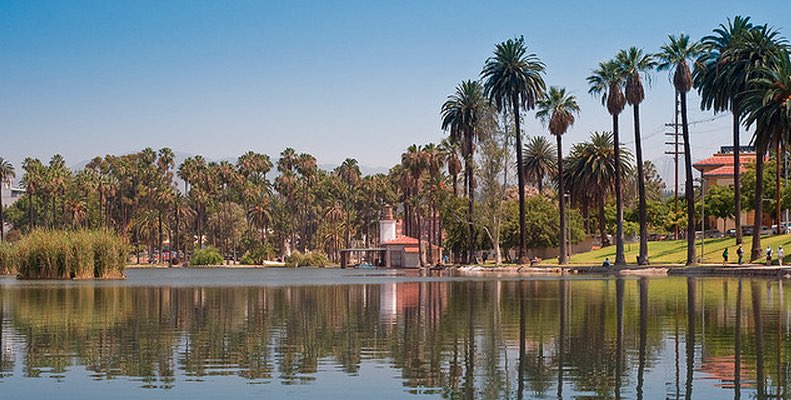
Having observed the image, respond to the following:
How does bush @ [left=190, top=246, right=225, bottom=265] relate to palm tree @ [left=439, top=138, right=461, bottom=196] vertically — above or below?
below

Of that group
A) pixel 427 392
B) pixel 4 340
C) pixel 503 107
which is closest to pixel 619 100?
pixel 503 107

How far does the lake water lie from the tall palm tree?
245ft

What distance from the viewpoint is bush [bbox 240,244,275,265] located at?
173375 millimetres

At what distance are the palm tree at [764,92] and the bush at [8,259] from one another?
5388 centimetres

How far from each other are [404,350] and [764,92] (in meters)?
60.3

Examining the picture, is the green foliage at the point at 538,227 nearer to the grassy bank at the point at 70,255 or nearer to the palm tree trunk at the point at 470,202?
the palm tree trunk at the point at 470,202

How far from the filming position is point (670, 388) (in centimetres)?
1692

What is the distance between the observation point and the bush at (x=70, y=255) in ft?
253

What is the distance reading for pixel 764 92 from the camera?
76.6 meters

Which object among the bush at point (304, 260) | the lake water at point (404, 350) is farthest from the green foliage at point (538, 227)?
the lake water at point (404, 350)

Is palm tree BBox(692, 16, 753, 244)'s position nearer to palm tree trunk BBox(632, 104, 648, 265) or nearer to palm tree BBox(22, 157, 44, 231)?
palm tree trunk BBox(632, 104, 648, 265)

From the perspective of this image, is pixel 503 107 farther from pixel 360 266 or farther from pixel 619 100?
pixel 360 266

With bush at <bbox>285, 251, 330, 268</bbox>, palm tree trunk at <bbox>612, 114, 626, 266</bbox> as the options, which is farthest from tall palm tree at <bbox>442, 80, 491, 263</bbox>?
bush at <bbox>285, 251, 330, 268</bbox>

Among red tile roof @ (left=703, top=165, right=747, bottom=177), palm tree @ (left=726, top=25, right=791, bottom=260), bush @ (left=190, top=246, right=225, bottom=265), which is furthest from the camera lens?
bush @ (left=190, top=246, right=225, bottom=265)
